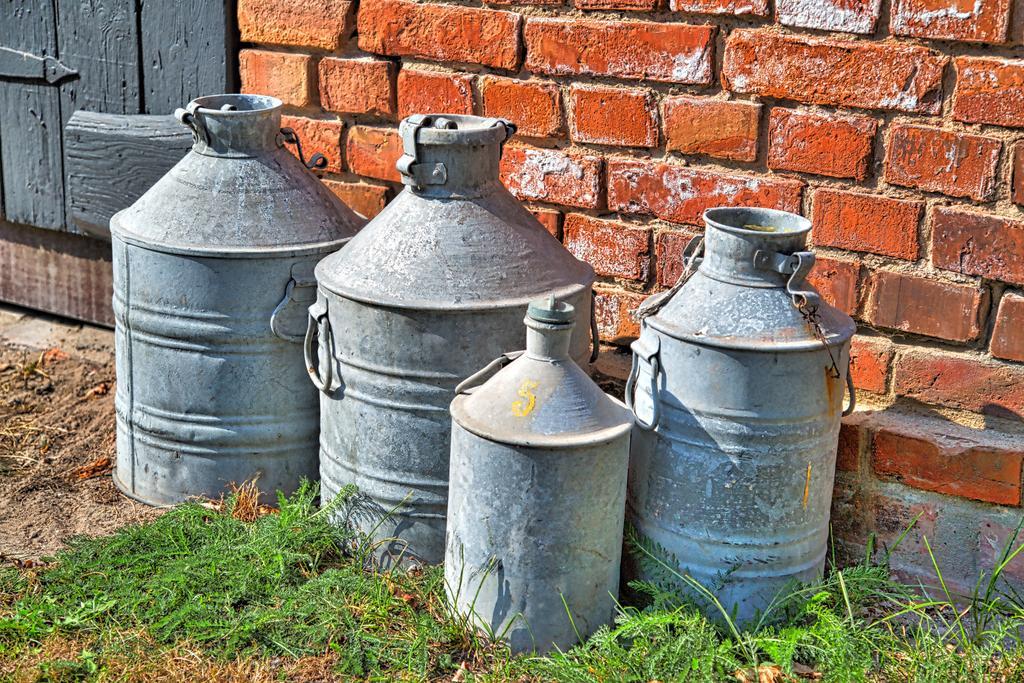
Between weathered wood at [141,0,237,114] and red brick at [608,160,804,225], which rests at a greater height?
weathered wood at [141,0,237,114]

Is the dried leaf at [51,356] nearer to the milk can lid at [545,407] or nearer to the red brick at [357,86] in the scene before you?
the red brick at [357,86]

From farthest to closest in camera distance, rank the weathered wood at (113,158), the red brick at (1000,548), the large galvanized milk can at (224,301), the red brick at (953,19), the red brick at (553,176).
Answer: the weathered wood at (113,158) → the red brick at (553,176) → the large galvanized milk can at (224,301) → the red brick at (1000,548) → the red brick at (953,19)

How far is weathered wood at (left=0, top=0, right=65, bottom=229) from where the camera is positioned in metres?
4.24

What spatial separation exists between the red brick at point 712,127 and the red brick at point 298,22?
1060 millimetres

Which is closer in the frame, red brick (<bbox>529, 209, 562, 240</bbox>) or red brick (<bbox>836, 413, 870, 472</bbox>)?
red brick (<bbox>836, 413, 870, 472</bbox>)

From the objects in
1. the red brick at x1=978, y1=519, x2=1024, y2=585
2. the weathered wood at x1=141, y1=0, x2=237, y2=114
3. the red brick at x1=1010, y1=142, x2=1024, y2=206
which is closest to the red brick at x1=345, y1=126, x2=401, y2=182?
the weathered wood at x1=141, y1=0, x2=237, y2=114

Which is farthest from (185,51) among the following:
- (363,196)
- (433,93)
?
(433,93)

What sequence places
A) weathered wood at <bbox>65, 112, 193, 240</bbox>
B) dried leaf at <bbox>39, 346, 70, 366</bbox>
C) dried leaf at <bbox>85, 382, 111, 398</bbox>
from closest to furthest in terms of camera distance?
weathered wood at <bbox>65, 112, 193, 240</bbox> < dried leaf at <bbox>85, 382, 111, 398</bbox> < dried leaf at <bbox>39, 346, 70, 366</bbox>

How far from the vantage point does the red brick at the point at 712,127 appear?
10.1ft

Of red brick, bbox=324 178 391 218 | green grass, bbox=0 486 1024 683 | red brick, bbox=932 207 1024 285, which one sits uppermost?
red brick, bbox=932 207 1024 285

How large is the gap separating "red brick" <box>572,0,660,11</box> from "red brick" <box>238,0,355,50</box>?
0.76 meters

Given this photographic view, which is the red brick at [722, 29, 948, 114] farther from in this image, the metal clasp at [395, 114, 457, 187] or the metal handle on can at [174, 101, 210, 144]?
the metal handle on can at [174, 101, 210, 144]

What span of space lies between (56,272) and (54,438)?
93cm

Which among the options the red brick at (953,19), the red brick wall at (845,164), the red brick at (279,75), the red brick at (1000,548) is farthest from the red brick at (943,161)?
the red brick at (279,75)
